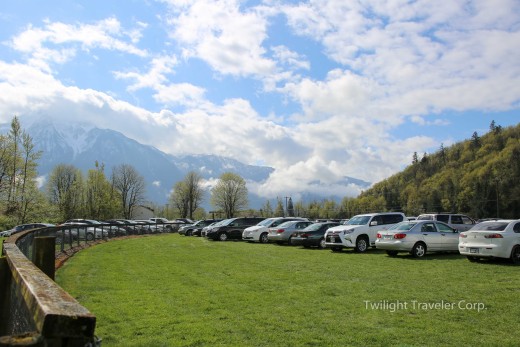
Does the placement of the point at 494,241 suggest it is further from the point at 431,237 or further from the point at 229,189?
the point at 229,189

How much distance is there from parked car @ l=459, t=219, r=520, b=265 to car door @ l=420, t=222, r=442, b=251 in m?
2.14

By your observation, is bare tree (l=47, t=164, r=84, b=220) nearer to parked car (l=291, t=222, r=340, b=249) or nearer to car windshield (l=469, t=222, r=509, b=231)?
parked car (l=291, t=222, r=340, b=249)

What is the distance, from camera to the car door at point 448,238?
18.8m

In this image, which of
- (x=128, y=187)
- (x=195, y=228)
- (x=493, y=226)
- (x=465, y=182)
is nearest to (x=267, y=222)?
(x=195, y=228)

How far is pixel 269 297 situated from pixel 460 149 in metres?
146

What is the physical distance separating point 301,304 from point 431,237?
11815 millimetres

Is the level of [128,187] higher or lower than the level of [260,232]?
higher

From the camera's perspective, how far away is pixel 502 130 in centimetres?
13425

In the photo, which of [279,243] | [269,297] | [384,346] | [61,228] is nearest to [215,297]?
[269,297]

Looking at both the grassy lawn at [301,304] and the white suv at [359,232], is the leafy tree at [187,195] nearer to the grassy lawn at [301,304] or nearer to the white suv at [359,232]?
the white suv at [359,232]

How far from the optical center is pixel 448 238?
61.7ft

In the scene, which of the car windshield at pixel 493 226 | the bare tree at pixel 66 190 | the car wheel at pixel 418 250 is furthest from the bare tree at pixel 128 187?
the car windshield at pixel 493 226

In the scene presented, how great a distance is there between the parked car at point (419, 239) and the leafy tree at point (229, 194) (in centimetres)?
9071

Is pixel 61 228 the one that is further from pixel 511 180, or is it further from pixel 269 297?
pixel 511 180
